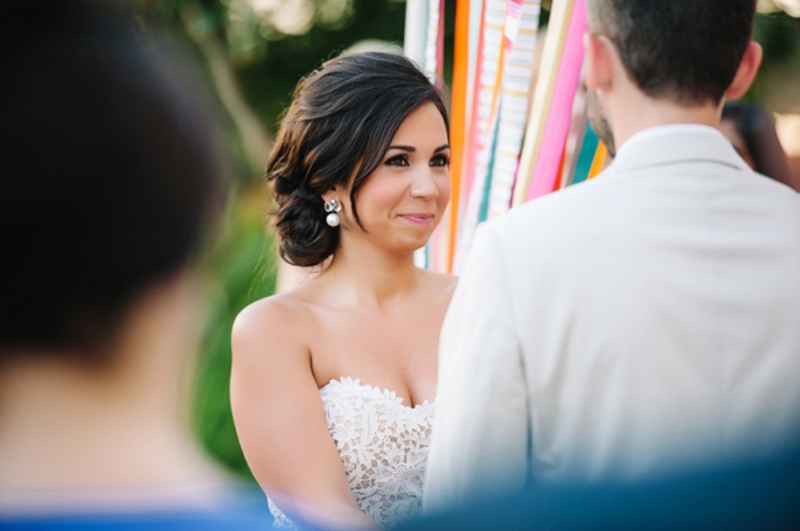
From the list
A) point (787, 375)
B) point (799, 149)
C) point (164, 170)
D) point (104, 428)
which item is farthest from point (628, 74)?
point (799, 149)

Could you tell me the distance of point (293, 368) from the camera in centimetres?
284

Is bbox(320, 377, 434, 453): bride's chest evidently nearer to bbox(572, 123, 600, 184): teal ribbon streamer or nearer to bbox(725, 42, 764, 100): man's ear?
bbox(572, 123, 600, 184): teal ribbon streamer

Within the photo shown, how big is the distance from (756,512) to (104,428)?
0.86 meters

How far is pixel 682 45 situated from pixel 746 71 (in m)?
0.18

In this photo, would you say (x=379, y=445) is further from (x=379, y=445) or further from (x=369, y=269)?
(x=369, y=269)

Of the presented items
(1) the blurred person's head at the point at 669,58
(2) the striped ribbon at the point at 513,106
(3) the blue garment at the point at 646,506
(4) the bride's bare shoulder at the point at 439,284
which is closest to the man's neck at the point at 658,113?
(1) the blurred person's head at the point at 669,58

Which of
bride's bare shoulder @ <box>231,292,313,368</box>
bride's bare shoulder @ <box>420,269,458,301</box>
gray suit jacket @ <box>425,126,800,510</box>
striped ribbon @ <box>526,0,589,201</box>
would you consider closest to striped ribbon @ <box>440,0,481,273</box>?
bride's bare shoulder @ <box>420,269,458,301</box>

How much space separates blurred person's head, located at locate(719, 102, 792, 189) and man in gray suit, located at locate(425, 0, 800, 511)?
1.94m

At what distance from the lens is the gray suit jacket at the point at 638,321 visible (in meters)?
1.53

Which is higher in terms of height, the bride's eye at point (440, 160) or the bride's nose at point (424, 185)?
the bride's eye at point (440, 160)

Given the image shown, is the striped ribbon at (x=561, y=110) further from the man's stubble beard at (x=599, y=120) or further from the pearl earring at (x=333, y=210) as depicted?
the man's stubble beard at (x=599, y=120)

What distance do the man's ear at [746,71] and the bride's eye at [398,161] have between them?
5.09 feet

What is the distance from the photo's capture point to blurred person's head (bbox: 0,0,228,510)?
2.69ft

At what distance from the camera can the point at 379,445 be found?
2832mm
